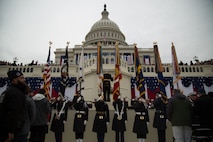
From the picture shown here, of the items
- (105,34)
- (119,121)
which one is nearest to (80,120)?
(119,121)

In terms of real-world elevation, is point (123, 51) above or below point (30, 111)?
above

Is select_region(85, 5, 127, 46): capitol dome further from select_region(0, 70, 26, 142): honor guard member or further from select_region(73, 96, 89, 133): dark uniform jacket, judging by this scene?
select_region(0, 70, 26, 142): honor guard member

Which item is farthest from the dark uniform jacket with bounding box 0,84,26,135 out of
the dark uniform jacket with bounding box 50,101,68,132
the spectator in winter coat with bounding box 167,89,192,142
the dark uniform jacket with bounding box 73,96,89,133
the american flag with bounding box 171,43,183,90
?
the american flag with bounding box 171,43,183,90

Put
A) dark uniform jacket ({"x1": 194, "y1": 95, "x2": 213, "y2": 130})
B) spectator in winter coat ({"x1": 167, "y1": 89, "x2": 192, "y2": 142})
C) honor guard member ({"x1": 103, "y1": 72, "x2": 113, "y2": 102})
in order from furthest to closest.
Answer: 1. honor guard member ({"x1": 103, "y1": 72, "x2": 113, "y2": 102})
2. spectator in winter coat ({"x1": 167, "y1": 89, "x2": 192, "y2": 142})
3. dark uniform jacket ({"x1": 194, "y1": 95, "x2": 213, "y2": 130})

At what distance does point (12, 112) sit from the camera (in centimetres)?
253

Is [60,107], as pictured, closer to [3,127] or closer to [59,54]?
[3,127]

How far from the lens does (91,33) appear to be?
6550cm

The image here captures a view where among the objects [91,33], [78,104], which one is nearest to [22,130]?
[78,104]

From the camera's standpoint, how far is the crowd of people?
2.61m

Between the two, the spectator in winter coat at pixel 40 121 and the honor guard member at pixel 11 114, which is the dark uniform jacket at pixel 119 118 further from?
the honor guard member at pixel 11 114

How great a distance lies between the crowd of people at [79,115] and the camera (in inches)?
103

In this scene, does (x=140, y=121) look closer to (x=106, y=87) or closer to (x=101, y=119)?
(x=101, y=119)

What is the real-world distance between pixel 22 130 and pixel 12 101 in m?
0.70

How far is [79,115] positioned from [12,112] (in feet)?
12.4
